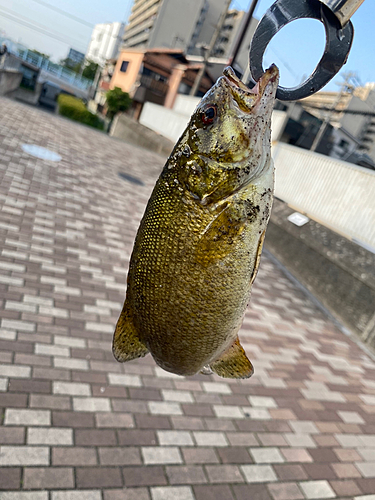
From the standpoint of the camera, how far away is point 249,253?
1.03m

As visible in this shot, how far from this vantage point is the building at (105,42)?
11200 cm

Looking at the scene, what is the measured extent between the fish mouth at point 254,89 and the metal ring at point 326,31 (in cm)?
10

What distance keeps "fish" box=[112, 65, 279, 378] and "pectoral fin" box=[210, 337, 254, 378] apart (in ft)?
0.48

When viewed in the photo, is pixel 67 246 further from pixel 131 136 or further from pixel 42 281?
pixel 131 136

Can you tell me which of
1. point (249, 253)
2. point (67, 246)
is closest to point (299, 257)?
point (67, 246)

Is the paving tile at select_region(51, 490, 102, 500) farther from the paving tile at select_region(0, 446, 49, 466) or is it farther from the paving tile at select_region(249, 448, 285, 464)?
the paving tile at select_region(249, 448, 285, 464)

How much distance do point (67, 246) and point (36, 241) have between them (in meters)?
0.51

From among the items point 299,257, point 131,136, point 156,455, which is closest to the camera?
point 156,455

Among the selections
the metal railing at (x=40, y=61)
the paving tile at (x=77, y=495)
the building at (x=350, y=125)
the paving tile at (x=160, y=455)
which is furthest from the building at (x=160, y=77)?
the paving tile at (x=77, y=495)

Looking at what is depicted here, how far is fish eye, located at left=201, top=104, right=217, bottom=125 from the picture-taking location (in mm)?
1011

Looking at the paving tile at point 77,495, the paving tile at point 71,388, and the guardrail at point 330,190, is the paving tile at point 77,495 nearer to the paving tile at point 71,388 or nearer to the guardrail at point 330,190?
the paving tile at point 71,388

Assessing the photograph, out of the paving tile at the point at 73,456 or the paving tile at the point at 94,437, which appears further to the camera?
the paving tile at the point at 94,437

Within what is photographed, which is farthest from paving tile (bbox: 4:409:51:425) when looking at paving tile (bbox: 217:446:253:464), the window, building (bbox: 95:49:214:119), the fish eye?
the window

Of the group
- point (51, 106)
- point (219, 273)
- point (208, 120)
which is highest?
point (208, 120)
